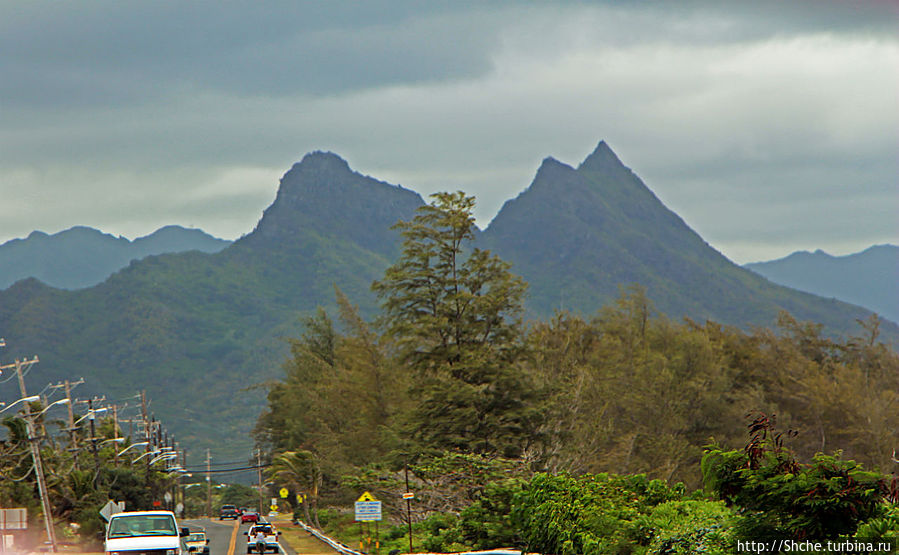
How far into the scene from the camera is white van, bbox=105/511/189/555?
21797 mm

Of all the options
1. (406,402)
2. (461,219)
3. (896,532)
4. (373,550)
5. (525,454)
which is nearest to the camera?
(896,532)

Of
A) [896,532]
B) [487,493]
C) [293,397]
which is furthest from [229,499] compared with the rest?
[896,532]

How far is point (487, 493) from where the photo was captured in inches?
1177

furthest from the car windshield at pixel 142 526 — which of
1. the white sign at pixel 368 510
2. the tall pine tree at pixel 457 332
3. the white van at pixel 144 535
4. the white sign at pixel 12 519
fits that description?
the tall pine tree at pixel 457 332

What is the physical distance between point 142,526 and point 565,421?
40.2 metres

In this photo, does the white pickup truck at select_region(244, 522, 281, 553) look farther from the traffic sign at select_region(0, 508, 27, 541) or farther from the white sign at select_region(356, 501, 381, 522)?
the white sign at select_region(356, 501, 381, 522)

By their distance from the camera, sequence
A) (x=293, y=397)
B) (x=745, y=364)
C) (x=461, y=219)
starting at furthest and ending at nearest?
(x=293, y=397) < (x=745, y=364) < (x=461, y=219)

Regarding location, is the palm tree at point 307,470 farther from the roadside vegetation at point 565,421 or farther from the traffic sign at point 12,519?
the traffic sign at point 12,519

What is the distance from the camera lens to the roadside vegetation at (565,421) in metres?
16.1

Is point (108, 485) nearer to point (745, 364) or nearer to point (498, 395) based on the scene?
point (498, 395)

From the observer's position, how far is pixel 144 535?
22.5 meters

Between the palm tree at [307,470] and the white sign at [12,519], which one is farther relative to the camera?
the palm tree at [307,470]

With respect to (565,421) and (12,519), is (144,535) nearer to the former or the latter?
(12,519)

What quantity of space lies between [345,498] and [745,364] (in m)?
34.8
